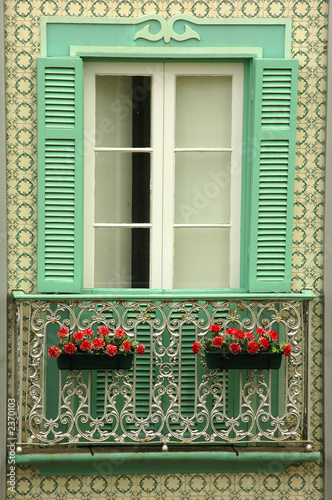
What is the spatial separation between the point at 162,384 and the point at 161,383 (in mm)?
117

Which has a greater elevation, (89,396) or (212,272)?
Answer: (212,272)

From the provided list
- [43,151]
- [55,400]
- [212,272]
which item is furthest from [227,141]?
[55,400]

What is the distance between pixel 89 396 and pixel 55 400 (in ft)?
1.11

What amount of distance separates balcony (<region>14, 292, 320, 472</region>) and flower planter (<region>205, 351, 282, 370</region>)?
132 millimetres

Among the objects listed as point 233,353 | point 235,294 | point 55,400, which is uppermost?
point 235,294

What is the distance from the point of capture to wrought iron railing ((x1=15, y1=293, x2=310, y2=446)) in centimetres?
616

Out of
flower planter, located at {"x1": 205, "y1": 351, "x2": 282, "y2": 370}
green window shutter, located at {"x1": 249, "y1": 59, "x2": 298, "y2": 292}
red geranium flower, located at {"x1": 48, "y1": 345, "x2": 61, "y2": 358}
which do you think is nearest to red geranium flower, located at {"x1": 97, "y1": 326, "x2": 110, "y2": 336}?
red geranium flower, located at {"x1": 48, "y1": 345, "x2": 61, "y2": 358}

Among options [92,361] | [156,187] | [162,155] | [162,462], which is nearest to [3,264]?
[92,361]

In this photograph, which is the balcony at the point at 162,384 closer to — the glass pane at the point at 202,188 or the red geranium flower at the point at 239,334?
the red geranium flower at the point at 239,334

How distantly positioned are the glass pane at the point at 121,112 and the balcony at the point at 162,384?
1.30 metres

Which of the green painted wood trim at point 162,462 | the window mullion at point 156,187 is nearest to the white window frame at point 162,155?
the window mullion at point 156,187

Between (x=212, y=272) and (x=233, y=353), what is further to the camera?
(x=212, y=272)

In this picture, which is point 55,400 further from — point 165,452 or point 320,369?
point 320,369

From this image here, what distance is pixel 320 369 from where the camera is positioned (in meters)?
6.51
